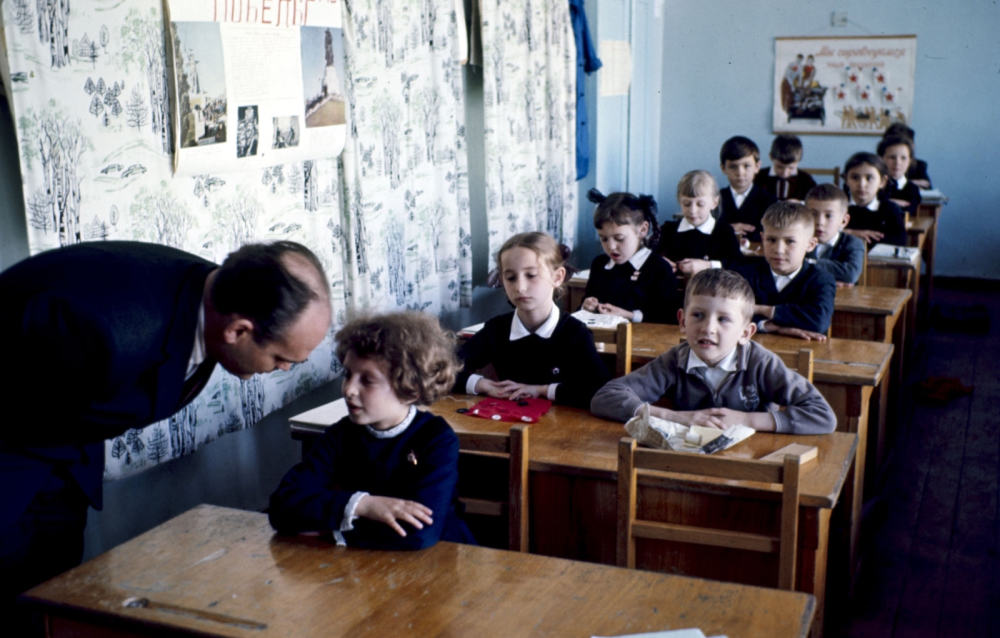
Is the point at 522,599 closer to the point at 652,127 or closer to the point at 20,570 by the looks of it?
the point at 20,570

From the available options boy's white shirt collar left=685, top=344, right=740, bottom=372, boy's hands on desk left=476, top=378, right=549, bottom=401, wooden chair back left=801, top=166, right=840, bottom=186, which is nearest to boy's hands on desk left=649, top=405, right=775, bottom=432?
boy's white shirt collar left=685, top=344, right=740, bottom=372

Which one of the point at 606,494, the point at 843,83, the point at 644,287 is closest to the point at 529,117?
the point at 644,287

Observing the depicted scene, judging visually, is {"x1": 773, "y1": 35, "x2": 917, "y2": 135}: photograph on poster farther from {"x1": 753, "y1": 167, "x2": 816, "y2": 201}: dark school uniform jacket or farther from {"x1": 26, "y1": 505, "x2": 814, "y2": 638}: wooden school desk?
{"x1": 26, "y1": 505, "x2": 814, "y2": 638}: wooden school desk

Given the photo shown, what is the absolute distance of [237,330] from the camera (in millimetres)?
1766

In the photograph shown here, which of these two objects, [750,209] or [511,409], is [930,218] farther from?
[511,409]

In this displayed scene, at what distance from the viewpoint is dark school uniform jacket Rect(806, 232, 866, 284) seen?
4.65 metres

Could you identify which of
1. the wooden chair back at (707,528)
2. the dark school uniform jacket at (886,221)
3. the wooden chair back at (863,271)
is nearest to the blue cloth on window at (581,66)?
the dark school uniform jacket at (886,221)

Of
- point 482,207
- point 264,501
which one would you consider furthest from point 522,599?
point 482,207

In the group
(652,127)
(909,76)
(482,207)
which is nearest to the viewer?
(482,207)

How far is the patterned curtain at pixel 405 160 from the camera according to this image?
3998 mm

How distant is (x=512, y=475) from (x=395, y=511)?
1.36 feet

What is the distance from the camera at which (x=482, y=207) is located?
558 centimetres

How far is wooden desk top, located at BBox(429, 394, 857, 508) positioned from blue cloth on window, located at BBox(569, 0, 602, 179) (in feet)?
13.0

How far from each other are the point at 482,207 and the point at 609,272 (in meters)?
1.44
